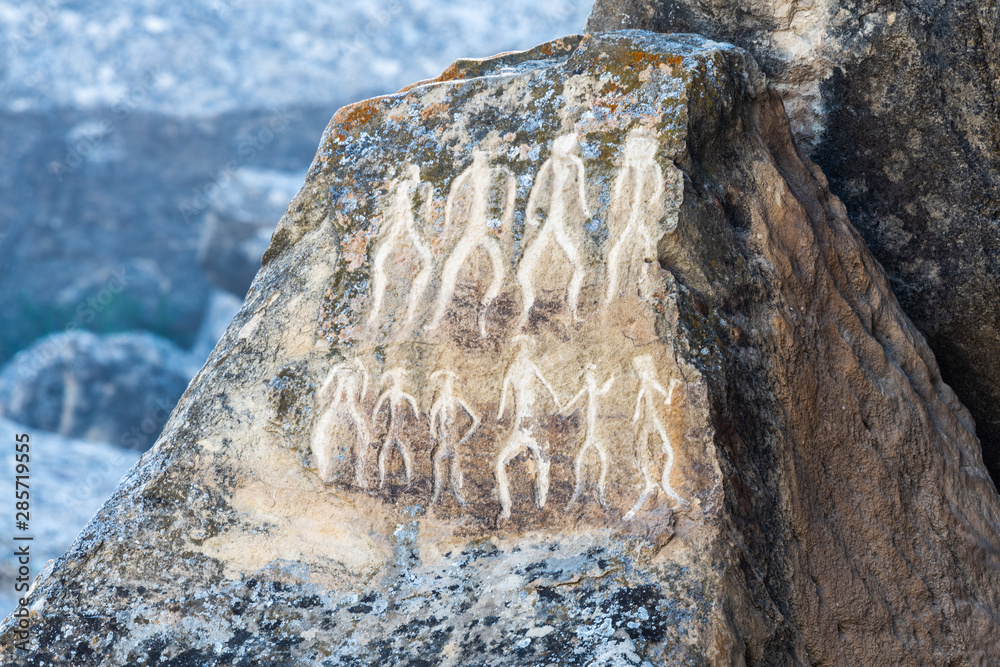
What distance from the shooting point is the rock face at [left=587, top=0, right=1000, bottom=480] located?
3336 mm

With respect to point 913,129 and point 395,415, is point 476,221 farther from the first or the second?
point 913,129

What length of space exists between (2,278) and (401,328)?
624 inches

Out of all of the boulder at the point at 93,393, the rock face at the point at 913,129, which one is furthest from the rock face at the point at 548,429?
the boulder at the point at 93,393

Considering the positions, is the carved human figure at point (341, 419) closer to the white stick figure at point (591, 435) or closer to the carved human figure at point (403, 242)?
the carved human figure at point (403, 242)

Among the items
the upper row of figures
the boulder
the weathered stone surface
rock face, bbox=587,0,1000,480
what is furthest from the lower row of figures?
the boulder

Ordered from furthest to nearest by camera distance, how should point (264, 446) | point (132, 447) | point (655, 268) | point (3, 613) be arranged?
point (132, 447) → point (3, 613) → point (264, 446) → point (655, 268)

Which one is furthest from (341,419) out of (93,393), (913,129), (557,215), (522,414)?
(93,393)

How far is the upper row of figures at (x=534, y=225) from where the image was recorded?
2611 mm

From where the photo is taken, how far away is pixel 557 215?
2.70 m

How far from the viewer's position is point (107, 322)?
52.3ft

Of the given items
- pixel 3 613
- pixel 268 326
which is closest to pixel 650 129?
pixel 268 326

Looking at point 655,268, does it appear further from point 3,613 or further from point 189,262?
point 189,262

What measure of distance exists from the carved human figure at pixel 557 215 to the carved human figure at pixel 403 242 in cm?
31

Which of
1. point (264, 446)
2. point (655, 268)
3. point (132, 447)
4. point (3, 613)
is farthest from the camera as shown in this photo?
point (132, 447)
